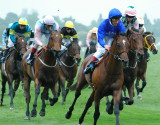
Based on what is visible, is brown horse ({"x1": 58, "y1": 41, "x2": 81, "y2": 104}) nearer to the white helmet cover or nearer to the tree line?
the white helmet cover

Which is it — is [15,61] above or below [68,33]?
below

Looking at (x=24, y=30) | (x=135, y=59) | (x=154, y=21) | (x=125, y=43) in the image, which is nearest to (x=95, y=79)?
(x=125, y=43)

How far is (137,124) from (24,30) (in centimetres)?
556

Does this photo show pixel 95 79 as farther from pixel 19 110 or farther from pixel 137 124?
pixel 19 110

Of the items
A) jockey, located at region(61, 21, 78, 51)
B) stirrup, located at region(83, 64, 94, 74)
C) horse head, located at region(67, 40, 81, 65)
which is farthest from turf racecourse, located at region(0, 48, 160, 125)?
jockey, located at region(61, 21, 78, 51)

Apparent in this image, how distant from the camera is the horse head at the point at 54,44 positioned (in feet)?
32.1

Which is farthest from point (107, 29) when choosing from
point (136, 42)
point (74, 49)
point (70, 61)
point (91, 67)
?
point (70, 61)

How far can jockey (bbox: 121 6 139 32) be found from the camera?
1060cm

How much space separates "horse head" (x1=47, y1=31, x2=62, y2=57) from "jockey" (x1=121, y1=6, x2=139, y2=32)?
1945 mm

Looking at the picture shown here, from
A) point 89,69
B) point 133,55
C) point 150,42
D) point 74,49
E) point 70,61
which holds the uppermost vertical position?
point 133,55

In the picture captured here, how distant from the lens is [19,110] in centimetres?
1271

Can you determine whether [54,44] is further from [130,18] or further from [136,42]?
[130,18]

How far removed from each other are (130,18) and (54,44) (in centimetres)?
223

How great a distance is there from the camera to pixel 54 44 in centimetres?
983
